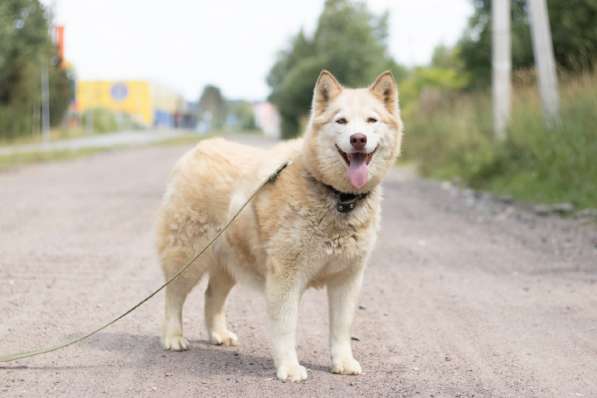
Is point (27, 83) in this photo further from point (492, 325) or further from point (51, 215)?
point (492, 325)

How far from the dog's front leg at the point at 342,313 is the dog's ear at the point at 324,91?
1.05 m

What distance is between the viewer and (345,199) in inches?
190

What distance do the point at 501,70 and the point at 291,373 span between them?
50.2 feet

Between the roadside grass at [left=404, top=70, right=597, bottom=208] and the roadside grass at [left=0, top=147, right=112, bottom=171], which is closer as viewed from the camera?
the roadside grass at [left=404, top=70, right=597, bottom=208]

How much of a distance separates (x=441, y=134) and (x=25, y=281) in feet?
55.2

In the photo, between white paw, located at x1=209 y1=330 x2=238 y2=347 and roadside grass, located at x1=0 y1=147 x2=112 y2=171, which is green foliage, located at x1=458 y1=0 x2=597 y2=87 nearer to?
roadside grass, located at x1=0 y1=147 x2=112 y2=171

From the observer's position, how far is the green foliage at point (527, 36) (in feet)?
87.6

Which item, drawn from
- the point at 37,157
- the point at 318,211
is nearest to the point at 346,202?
the point at 318,211

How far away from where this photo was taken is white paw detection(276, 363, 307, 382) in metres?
4.68

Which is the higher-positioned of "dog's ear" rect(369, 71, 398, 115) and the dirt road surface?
"dog's ear" rect(369, 71, 398, 115)

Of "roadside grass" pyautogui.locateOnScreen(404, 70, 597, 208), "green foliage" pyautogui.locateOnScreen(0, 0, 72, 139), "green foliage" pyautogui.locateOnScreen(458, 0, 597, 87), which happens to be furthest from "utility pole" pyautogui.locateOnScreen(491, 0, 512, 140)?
"green foliage" pyautogui.locateOnScreen(0, 0, 72, 139)

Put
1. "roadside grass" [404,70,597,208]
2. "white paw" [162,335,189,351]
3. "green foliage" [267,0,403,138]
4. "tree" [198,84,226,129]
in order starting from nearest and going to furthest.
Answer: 1. "white paw" [162,335,189,351]
2. "roadside grass" [404,70,597,208]
3. "green foliage" [267,0,403,138]
4. "tree" [198,84,226,129]

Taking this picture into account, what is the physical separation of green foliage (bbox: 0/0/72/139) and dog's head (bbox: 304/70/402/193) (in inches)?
986

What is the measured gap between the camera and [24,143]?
43.0 metres
